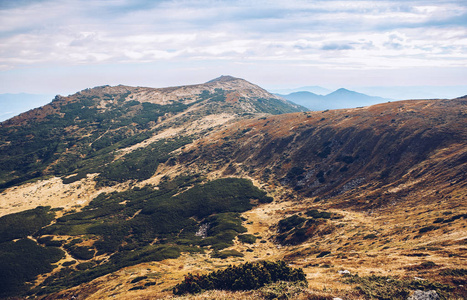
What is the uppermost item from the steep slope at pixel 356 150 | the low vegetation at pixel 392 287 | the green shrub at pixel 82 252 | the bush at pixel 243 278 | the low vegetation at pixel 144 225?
the steep slope at pixel 356 150

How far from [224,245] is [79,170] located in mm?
154911

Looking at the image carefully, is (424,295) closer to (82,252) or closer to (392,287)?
(392,287)

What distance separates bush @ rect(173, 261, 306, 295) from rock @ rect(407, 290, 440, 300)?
1244cm

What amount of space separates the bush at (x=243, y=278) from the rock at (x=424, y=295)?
12438mm

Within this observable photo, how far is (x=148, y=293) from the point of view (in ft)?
Answer: 127

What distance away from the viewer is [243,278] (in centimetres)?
3450

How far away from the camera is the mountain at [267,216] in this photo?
115 ft

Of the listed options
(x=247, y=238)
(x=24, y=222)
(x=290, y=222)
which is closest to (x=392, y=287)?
(x=290, y=222)

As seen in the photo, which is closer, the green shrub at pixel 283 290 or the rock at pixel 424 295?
the rock at pixel 424 295

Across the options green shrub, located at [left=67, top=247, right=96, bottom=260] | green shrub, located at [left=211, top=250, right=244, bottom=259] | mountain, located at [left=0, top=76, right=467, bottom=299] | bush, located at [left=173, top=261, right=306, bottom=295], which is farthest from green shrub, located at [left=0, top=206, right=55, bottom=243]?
bush, located at [left=173, top=261, right=306, bottom=295]

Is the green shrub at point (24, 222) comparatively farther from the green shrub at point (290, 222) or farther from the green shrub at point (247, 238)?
the green shrub at point (290, 222)

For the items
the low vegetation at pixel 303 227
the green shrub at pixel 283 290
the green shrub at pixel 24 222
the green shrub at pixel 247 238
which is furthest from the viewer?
the green shrub at pixel 24 222

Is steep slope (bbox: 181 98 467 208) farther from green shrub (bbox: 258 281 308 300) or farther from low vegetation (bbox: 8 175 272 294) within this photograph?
green shrub (bbox: 258 281 308 300)

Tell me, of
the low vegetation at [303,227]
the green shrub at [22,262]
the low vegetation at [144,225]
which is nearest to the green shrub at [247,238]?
the low vegetation at [144,225]
